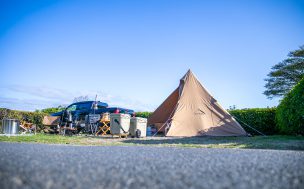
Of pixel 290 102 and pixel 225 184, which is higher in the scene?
pixel 290 102

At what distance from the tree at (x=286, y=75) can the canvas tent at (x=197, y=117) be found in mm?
15534

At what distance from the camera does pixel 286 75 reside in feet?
82.8

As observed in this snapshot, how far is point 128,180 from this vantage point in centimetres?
215

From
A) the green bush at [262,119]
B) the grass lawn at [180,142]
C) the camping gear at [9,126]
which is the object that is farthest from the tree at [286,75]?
the camping gear at [9,126]

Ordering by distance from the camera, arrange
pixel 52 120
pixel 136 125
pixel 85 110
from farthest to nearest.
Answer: pixel 85 110 < pixel 52 120 < pixel 136 125

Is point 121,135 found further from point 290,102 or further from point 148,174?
point 148,174

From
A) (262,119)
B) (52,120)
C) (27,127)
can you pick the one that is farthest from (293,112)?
(27,127)

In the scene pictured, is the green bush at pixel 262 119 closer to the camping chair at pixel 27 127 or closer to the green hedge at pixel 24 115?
the camping chair at pixel 27 127

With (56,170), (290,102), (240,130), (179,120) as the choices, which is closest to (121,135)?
(179,120)

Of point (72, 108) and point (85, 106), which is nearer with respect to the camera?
point (85, 106)

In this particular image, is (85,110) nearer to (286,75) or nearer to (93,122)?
(93,122)

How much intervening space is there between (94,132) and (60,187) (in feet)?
36.1

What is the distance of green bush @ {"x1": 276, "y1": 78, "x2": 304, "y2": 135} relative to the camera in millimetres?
10641

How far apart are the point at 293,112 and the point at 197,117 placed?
→ 429 centimetres
